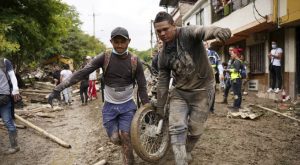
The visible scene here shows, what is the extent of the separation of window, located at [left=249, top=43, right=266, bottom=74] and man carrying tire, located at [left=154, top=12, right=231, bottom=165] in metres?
11.6

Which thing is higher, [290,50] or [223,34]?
[290,50]

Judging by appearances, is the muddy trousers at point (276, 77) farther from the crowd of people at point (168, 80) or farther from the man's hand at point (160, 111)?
the man's hand at point (160, 111)

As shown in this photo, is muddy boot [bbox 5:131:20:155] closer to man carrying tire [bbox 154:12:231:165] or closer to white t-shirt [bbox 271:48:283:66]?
man carrying tire [bbox 154:12:231:165]

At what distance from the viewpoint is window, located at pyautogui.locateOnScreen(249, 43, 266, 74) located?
14.9 meters

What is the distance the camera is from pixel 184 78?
3969 millimetres

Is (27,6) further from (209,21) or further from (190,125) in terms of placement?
(209,21)

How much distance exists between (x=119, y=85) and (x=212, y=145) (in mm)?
2181

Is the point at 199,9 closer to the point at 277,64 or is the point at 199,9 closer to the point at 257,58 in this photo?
the point at 257,58

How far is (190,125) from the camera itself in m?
4.08

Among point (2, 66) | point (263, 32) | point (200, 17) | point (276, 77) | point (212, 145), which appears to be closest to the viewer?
point (212, 145)

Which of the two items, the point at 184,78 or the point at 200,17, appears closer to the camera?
the point at 184,78

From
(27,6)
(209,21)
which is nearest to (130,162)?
(27,6)

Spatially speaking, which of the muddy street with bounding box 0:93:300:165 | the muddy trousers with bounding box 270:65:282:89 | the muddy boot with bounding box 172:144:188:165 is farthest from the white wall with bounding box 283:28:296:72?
the muddy boot with bounding box 172:144:188:165

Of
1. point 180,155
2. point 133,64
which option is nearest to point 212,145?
point 180,155
